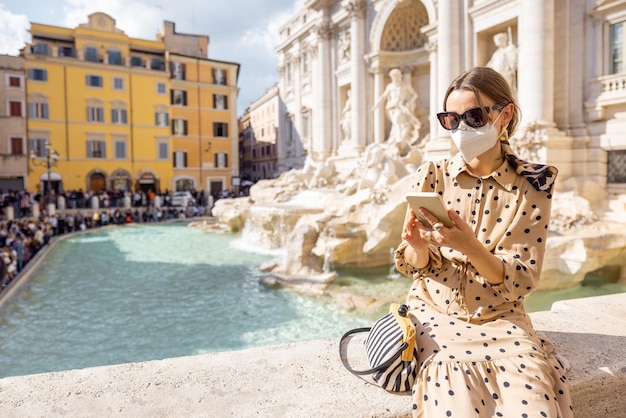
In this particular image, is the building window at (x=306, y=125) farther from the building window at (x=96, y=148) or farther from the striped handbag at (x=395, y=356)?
the striped handbag at (x=395, y=356)

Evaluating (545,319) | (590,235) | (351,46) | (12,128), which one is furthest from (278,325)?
(12,128)

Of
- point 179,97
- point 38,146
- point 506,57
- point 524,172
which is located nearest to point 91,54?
point 179,97

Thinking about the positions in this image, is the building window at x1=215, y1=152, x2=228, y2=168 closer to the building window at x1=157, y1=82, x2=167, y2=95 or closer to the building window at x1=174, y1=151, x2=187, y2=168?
the building window at x1=174, y1=151, x2=187, y2=168

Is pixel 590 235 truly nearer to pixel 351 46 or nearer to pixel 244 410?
pixel 244 410

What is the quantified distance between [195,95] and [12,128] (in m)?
11.4

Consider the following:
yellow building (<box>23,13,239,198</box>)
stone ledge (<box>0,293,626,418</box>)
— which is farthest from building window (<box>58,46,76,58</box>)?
stone ledge (<box>0,293,626,418</box>)

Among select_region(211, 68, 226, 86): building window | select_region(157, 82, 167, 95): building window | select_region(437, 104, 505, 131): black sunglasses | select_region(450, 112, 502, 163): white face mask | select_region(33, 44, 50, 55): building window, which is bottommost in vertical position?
select_region(450, 112, 502, 163): white face mask

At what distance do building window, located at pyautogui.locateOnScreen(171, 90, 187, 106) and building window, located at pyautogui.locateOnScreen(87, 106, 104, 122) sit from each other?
4756 millimetres

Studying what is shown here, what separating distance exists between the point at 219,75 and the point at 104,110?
27.3 ft

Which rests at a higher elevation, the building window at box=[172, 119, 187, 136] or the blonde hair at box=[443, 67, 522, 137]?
the building window at box=[172, 119, 187, 136]

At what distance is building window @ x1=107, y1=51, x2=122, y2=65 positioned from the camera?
Answer: 29297 millimetres

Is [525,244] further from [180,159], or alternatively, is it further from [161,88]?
[161,88]

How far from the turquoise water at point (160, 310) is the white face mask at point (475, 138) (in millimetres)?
4578

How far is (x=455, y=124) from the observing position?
5.79 feet
